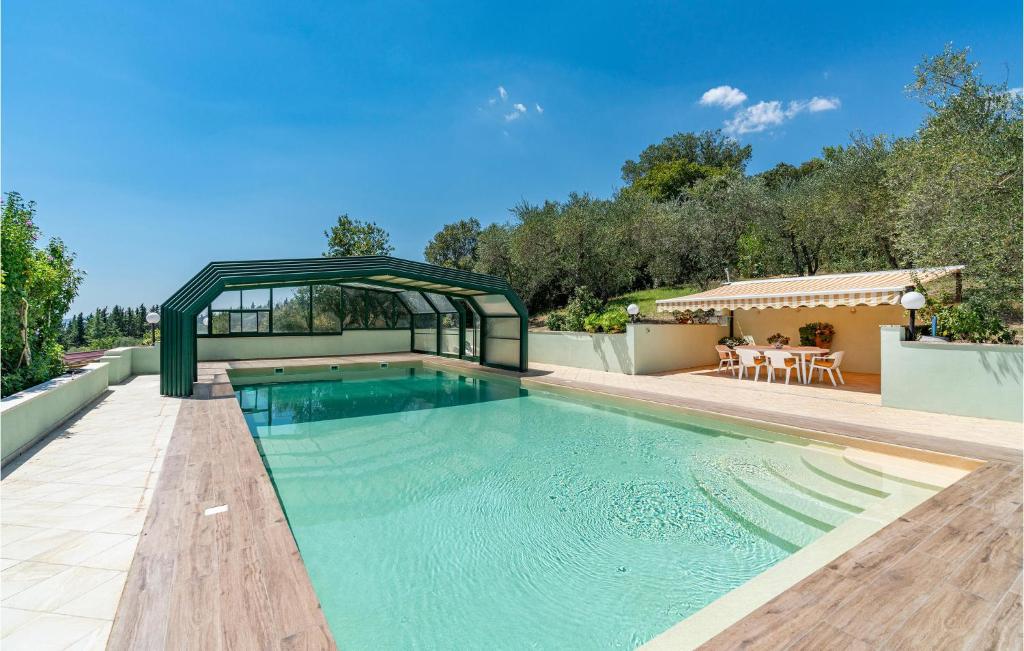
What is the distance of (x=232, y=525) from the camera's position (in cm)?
387

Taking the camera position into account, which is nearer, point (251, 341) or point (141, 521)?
point (141, 521)

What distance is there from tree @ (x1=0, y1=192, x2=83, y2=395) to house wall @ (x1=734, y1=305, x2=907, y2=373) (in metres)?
19.7

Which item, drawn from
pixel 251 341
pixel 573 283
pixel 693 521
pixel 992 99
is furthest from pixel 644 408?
pixel 251 341

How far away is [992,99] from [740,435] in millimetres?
9345

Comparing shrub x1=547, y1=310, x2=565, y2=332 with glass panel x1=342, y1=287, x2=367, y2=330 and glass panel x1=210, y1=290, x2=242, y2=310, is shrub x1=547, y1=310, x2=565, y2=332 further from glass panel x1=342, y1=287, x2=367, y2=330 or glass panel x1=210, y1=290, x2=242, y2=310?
glass panel x1=210, y1=290, x2=242, y2=310

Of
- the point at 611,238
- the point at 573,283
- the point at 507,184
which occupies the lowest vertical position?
the point at 573,283

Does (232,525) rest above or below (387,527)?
above

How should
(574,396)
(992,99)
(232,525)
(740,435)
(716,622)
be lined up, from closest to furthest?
(716,622)
(232,525)
(740,435)
(992,99)
(574,396)

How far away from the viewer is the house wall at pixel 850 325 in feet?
45.5

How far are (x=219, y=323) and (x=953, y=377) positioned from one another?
2220cm

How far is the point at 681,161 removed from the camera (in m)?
42.8

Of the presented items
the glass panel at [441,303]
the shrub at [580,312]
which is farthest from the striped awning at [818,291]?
the glass panel at [441,303]

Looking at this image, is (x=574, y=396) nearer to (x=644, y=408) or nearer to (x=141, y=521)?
(x=644, y=408)

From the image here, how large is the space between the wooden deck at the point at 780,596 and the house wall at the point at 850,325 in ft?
35.6
